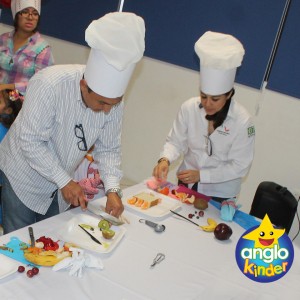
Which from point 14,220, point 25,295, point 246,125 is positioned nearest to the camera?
point 25,295

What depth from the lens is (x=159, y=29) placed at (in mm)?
3230

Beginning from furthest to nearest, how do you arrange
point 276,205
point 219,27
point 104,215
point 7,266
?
point 219,27 < point 276,205 < point 104,215 < point 7,266

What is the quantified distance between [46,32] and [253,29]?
6.27ft

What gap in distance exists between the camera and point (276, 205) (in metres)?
2.20

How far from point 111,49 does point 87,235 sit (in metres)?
0.63

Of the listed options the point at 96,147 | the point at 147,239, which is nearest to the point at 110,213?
the point at 147,239

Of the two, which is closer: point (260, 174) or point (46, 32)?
point (260, 174)

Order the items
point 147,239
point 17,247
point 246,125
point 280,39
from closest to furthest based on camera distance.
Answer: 1. point 17,247
2. point 147,239
3. point 246,125
4. point 280,39

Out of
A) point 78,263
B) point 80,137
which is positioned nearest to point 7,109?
point 80,137

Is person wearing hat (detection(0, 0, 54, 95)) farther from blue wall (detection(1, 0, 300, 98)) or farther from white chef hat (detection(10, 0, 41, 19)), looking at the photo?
blue wall (detection(1, 0, 300, 98))

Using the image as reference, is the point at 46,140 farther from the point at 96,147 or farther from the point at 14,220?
the point at 14,220

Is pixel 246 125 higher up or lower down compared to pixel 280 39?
lower down

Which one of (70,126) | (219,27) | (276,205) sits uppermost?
(219,27)

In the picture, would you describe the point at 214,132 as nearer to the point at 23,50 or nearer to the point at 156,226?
the point at 156,226
